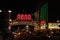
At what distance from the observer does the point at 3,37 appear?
8.46 ft

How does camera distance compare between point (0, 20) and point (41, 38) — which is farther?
point (41, 38)

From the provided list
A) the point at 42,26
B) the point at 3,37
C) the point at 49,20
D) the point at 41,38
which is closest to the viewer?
the point at 3,37

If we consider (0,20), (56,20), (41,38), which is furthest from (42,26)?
(0,20)

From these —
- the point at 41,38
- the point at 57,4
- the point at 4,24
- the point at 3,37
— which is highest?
the point at 57,4

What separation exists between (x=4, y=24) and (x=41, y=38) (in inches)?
419

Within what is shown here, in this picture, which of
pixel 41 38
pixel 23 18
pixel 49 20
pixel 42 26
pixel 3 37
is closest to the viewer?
pixel 3 37

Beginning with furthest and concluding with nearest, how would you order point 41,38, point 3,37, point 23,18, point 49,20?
point 23,18 < point 49,20 < point 41,38 < point 3,37

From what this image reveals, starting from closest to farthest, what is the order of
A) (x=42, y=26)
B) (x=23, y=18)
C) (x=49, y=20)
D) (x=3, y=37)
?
(x=3, y=37)
(x=49, y=20)
(x=42, y=26)
(x=23, y=18)

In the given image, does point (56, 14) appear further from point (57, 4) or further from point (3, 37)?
point (3, 37)

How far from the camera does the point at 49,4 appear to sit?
1738 inches

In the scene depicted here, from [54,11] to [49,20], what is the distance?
253 centimetres

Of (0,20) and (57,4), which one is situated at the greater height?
(57,4)

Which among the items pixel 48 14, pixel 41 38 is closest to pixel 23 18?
pixel 48 14

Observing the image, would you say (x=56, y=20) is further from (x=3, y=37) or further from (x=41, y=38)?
(x=3, y=37)
